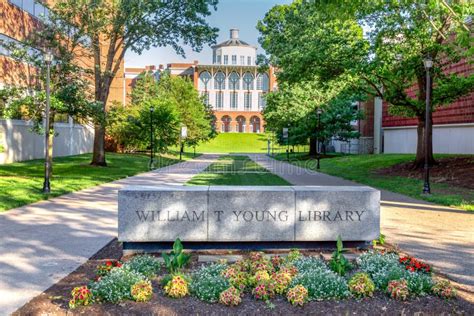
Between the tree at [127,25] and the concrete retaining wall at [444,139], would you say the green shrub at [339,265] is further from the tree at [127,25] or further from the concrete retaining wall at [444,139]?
the concrete retaining wall at [444,139]

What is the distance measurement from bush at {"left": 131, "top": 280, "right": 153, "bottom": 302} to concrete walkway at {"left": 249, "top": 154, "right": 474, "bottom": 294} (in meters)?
3.78

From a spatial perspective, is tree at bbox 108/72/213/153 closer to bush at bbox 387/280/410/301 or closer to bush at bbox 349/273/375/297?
bush at bbox 349/273/375/297

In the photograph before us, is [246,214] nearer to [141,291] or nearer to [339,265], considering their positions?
[339,265]

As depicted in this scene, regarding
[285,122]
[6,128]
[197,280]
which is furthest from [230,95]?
[197,280]

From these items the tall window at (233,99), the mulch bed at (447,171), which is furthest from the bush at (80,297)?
the tall window at (233,99)

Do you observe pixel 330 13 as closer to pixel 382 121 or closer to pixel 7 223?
pixel 7 223

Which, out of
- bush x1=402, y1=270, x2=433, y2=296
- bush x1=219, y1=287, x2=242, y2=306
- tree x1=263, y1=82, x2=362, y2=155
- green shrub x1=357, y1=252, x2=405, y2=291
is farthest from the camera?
tree x1=263, y1=82, x2=362, y2=155

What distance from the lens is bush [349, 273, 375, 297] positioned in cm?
537

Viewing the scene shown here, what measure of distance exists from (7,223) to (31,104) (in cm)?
1000

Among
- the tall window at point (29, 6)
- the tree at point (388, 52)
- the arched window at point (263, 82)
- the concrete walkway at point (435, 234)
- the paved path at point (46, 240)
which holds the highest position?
the arched window at point (263, 82)

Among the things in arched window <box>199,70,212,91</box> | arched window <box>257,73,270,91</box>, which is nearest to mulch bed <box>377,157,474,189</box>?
arched window <box>257,73,270,91</box>

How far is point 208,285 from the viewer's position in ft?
17.9

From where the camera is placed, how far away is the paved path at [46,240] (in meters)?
6.11

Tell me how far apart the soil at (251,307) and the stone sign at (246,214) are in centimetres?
190
